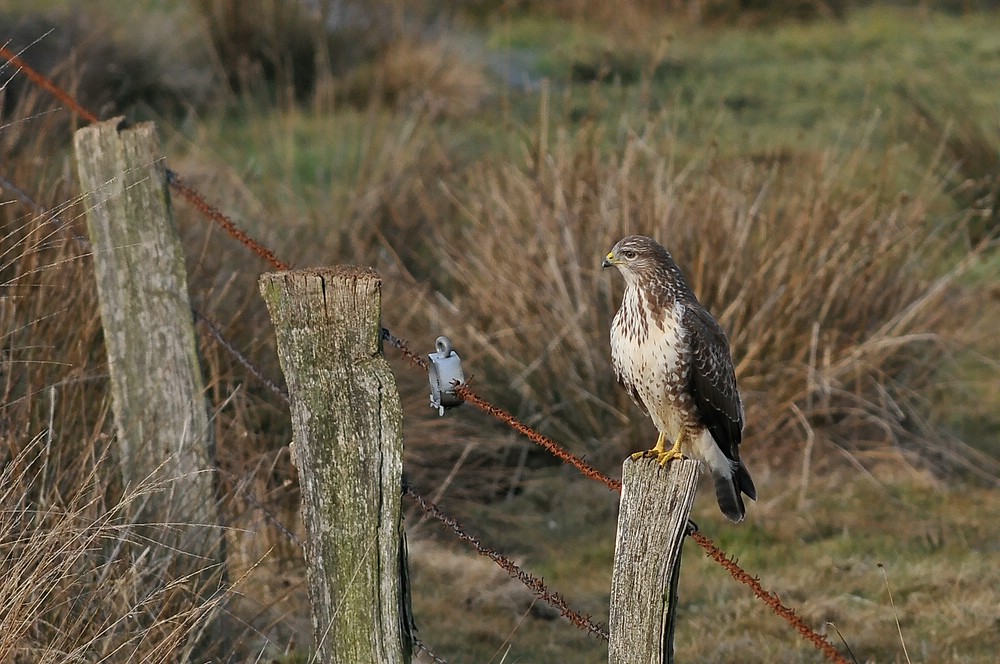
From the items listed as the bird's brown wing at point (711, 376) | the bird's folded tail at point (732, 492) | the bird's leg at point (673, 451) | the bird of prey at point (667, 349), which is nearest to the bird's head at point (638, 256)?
the bird of prey at point (667, 349)

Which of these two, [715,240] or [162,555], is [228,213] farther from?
[162,555]

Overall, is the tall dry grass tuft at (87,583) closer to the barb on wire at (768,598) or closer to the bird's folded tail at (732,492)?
the barb on wire at (768,598)

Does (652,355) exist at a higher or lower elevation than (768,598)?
lower

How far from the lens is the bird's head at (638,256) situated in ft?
12.8

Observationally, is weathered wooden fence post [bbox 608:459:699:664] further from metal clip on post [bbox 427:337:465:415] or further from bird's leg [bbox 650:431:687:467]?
bird's leg [bbox 650:431:687:467]

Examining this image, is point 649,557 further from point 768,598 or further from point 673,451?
point 673,451

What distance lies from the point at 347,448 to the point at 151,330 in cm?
109

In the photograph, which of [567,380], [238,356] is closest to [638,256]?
[238,356]

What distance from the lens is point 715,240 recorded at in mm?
6094

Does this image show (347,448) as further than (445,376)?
No

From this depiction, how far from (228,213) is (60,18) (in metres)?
5.33

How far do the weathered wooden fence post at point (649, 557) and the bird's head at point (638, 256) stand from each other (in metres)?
1.47

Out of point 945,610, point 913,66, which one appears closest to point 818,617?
point 945,610

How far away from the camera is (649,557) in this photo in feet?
8.07
